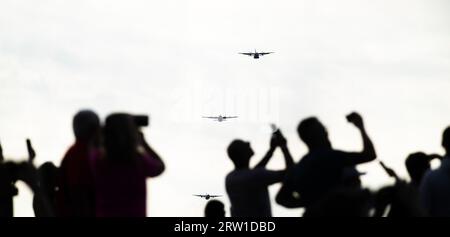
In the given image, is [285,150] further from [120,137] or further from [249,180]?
[120,137]

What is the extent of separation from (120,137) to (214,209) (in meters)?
2.10

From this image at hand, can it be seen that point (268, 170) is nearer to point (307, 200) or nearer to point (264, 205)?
point (264, 205)

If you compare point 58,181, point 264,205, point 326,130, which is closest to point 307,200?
point 326,130

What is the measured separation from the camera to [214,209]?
8156 millimetres

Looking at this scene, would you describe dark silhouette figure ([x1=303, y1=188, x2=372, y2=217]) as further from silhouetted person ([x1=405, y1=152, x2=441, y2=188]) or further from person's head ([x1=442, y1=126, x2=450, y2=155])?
silhouetted person ([x1=405, y1=152, x2=441, y2=188])

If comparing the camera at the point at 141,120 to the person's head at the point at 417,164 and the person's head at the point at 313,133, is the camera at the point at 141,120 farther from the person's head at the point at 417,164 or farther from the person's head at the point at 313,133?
the person's head at the point at 417,164

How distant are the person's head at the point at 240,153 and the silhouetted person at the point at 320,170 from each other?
1.29 meters

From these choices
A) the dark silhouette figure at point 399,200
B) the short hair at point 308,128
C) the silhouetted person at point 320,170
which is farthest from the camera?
the short hair at point 308,128

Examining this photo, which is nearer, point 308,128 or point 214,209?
point 308,128

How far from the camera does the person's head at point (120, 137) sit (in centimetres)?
636

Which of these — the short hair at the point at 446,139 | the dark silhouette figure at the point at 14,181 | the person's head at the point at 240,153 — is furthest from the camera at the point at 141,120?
the short hair at the point at 446,139

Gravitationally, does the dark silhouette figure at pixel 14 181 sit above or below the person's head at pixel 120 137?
below

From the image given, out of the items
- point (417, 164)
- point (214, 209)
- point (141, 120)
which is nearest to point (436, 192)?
point (417, 164)

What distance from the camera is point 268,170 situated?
782cm
